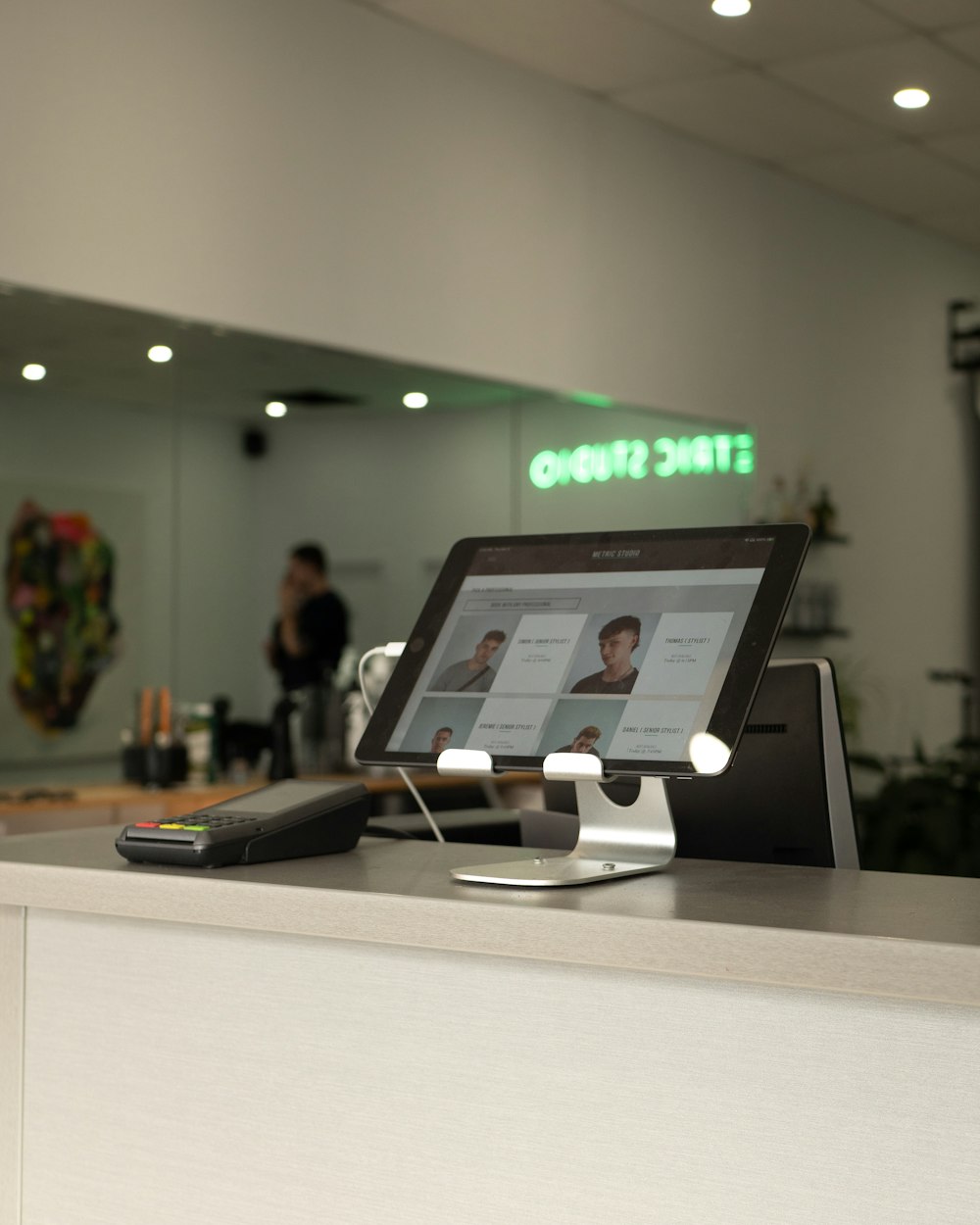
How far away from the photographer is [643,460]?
6.14m

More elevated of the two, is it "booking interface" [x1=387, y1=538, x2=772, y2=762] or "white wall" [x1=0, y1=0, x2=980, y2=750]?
"white wall" [x1=0, y1=0, x2=980, y2=750]

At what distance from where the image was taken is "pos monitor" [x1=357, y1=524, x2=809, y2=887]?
147 cm

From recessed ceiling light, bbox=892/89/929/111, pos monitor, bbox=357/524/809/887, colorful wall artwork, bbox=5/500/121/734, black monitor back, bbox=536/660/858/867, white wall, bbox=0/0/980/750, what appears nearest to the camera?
pos monitor, bbox=357/524/809/887

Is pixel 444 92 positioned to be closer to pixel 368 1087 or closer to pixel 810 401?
pixel 810 401

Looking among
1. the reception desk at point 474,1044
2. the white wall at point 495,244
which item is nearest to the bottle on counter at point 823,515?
the white wall at point 495,244

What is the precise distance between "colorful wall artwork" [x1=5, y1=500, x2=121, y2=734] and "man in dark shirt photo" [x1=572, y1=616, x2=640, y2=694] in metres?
2.83

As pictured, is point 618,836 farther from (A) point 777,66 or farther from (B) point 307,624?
(A) point 777,66

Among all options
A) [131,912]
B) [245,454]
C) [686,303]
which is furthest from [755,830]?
[686,303]

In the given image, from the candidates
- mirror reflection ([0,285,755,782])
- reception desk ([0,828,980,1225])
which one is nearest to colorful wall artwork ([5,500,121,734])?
mirror reflection ([0,285,755,782])

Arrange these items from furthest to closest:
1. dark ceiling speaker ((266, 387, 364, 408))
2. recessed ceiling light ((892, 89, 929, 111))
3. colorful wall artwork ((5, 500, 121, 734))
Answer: recessed ceiling light ((892, 89, 929, 111))
dark ceiling speaker ((266, 387, 364, 408))
colorful wall artwork ((5, 500, 121, 734))

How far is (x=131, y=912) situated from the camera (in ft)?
5.28

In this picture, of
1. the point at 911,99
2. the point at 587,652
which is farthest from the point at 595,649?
the point at 911,99

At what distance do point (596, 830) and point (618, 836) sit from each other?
23 millimetres

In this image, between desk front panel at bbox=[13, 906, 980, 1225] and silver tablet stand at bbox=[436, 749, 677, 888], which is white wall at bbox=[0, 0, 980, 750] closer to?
desk front panel at bbox=[13, 906, 980, 1225]
